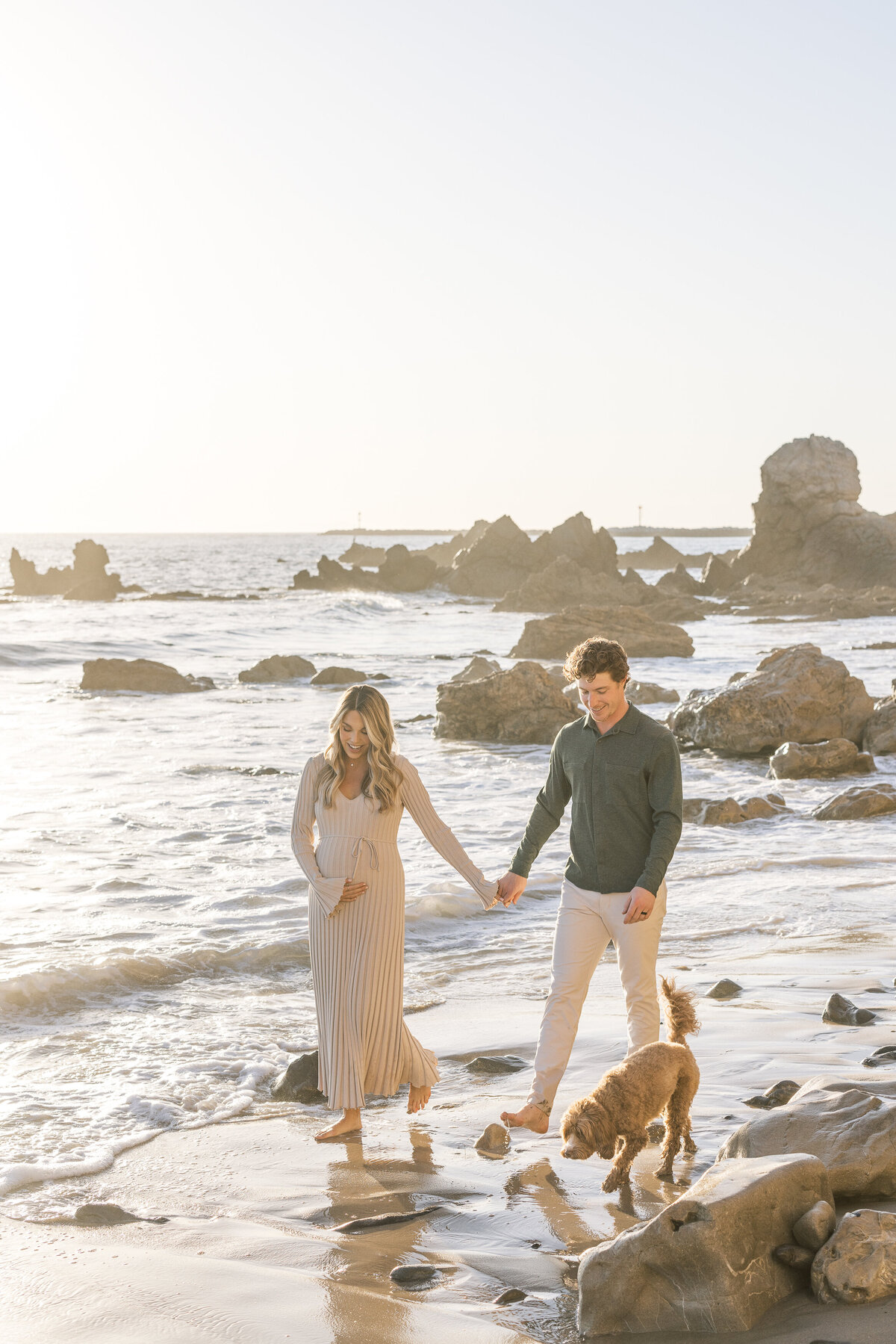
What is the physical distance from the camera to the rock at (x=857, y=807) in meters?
11.1

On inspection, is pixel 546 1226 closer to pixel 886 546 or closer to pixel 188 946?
pixel 188 946

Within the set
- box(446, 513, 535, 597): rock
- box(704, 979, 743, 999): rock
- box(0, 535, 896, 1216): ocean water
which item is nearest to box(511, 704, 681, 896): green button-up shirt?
box(0, 535, 896, 1216): ocean water

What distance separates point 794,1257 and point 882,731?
12.6 meters

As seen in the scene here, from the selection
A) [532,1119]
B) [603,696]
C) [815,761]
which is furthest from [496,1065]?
[815,761]

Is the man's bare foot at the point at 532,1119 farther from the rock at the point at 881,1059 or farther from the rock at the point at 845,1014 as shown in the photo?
the rock at the point at 845,1014

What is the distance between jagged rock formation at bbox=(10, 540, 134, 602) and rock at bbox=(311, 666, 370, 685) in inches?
1373

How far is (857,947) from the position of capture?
275 inches

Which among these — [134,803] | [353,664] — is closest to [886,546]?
[353,664]

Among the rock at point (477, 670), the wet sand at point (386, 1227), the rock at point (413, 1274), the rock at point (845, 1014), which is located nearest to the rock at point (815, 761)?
the rock at point (477, 670)

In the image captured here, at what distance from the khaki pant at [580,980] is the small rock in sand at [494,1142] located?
19cm

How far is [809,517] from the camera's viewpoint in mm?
62188

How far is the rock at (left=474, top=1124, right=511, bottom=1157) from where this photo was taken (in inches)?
172

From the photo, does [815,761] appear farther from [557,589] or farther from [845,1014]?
[557,589]

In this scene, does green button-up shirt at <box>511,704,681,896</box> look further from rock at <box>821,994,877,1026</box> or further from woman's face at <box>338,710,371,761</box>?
rock at <box>821,994,877,1026</box>
